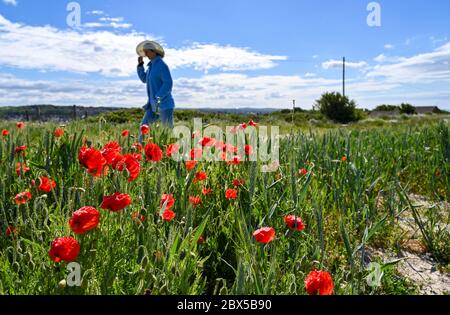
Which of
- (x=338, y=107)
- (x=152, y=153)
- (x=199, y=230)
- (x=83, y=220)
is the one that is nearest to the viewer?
(x=83, y=220)

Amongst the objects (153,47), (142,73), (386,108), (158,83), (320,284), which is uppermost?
(386,108)

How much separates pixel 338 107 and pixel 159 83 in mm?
28460

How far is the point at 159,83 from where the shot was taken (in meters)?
5.27

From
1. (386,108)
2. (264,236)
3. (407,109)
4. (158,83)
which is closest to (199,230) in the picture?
(264,236)

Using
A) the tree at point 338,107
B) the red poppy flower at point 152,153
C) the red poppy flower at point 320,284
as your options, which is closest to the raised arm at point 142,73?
the red poppy flower at point 152,153

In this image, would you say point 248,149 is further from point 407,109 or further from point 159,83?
point 407,109

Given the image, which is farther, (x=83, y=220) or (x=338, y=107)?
(x=338, y=107)

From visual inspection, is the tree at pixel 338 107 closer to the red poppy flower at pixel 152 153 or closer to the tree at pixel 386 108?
the tree at pixel 386 108

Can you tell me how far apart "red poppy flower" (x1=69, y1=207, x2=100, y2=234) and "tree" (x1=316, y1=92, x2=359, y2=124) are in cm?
3213

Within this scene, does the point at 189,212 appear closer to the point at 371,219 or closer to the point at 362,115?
the point at 371,219

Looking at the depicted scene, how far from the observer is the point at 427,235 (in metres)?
1.97

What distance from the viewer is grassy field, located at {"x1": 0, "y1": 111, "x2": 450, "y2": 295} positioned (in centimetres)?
115
